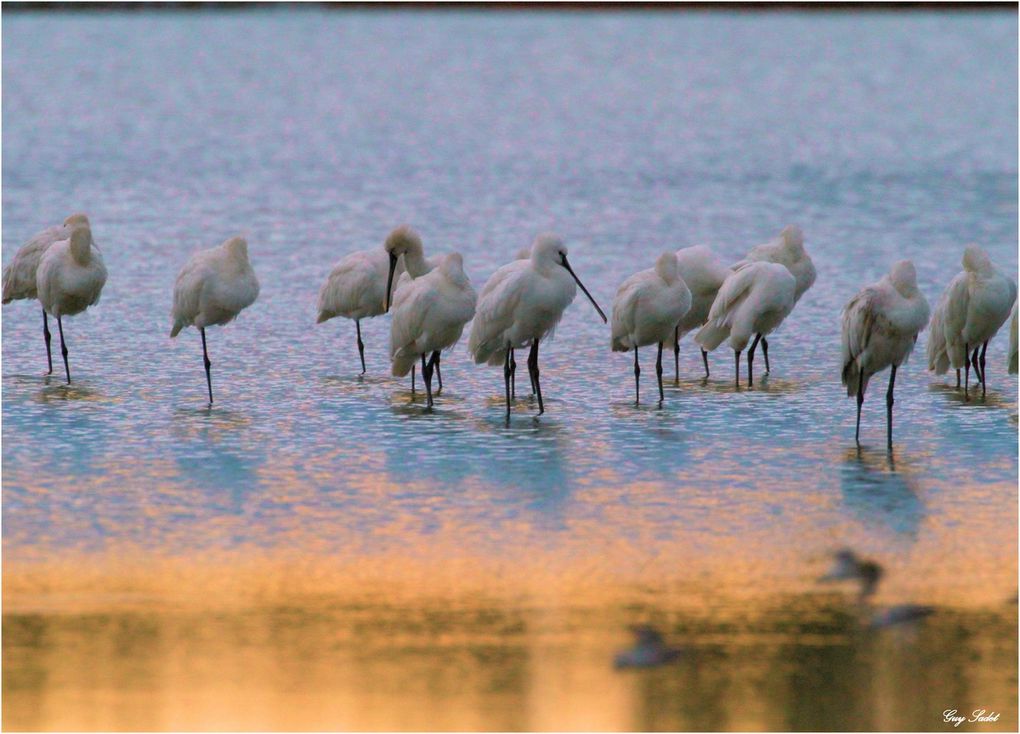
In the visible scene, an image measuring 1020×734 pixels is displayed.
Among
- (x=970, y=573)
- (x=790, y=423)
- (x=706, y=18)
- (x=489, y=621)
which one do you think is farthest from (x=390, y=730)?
(x=706, y=18)

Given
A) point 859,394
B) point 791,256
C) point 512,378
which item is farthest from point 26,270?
point 859,394

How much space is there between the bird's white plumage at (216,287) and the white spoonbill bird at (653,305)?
1.98 metres

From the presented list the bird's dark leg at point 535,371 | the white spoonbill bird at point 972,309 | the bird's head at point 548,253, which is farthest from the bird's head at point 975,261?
the bird's dark leg at point 535,371

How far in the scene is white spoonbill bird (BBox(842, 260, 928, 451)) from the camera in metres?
8.48

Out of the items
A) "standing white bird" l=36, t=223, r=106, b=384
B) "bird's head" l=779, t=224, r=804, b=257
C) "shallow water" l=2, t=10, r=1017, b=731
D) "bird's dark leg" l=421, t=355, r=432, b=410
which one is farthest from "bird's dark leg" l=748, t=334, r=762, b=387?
"standing white bird" l=36, t=223, r=106, b=384

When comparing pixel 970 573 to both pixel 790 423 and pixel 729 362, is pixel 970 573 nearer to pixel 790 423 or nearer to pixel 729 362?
pixel 790 423

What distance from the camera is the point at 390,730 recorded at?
5.27m

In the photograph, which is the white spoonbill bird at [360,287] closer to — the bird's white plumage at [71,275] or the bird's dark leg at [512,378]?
the bird's dark leg at [512,378]

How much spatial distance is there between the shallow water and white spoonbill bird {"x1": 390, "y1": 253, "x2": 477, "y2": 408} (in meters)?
0.32

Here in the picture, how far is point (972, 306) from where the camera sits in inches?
371

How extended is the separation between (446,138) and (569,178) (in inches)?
215

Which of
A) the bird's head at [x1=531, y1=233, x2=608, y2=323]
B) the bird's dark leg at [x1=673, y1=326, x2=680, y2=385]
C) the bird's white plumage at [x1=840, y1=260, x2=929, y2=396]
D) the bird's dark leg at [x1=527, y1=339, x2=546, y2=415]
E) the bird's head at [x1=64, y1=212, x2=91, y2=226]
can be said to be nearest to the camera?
the bird's white plumage at [x1=840, y1=260, x2=929, y2=396]

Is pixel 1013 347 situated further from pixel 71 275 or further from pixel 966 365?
pixel 71 275

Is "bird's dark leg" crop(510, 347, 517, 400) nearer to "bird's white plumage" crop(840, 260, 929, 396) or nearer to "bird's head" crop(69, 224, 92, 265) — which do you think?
"bird's white plumage" crop(840, 260, 929, 396)
